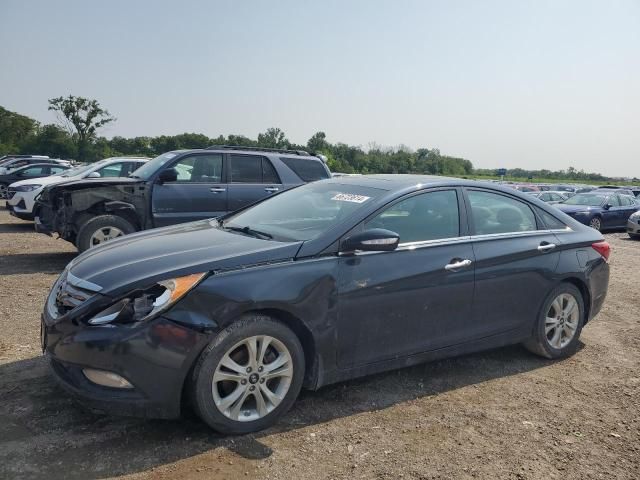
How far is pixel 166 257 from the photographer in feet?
11.4

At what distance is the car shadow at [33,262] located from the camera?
7921mm

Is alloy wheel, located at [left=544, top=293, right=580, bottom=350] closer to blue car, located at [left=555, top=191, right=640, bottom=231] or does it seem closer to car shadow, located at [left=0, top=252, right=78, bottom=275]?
car shadow, located at [left=0, top=252, right=78, bottom=275]

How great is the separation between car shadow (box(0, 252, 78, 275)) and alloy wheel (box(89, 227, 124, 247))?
602 mm

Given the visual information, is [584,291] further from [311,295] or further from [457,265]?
[311,295]

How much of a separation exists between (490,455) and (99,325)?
2.37 m

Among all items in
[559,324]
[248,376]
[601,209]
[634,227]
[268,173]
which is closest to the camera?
[248,376]

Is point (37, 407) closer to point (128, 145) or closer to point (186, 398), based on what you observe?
point (186, 398)

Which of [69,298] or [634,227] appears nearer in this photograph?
[69,298]

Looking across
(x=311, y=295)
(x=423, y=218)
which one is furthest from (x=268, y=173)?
(x=311, y=295)

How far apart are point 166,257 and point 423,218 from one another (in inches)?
75.4

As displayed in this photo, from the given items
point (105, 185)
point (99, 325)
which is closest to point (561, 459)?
point (99, 325)

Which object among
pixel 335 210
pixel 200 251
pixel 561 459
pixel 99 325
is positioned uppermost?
pixel 335 210

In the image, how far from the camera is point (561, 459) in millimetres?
3268

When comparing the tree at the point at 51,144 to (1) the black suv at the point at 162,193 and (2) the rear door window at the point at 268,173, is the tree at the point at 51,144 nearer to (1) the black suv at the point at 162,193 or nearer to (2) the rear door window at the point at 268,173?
(1) the black suv at the point at 162,193
